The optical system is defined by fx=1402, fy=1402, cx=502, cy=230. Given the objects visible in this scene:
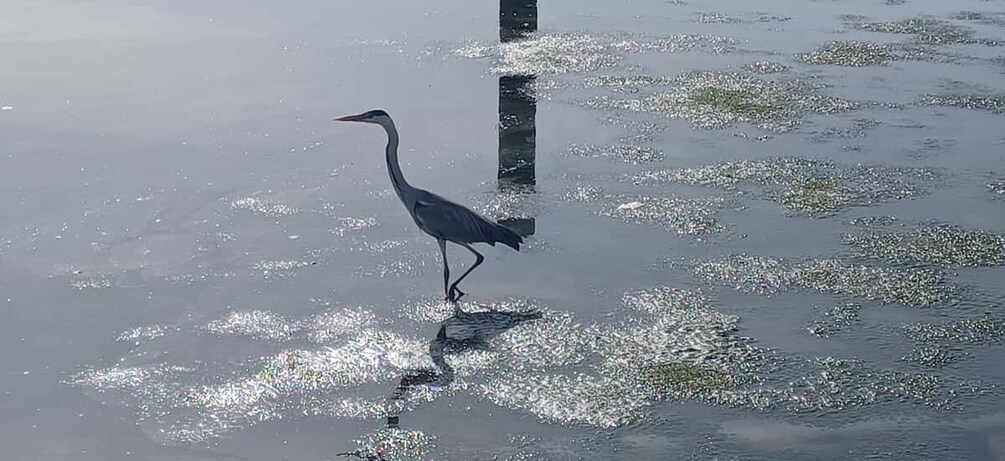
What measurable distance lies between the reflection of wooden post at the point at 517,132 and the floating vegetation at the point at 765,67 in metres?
1.76

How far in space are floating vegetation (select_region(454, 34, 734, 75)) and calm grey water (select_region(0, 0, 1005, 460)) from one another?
0.04 metres

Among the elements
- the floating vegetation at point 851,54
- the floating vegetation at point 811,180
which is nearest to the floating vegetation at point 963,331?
the floating vegetation at point 811,180

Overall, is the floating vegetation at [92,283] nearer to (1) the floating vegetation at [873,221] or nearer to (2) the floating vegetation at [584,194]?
(2) the floating vegetation at [584,194]

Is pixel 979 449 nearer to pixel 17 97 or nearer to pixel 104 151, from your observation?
pixel 104 151

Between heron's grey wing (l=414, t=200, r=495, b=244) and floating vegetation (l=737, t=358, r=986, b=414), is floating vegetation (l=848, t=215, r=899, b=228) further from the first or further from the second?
heron's grey wing (l=414, t=200, r=495, b=244)

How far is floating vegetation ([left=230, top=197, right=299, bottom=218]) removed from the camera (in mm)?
8156

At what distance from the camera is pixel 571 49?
1196 cm

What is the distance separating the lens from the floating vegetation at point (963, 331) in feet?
21.3

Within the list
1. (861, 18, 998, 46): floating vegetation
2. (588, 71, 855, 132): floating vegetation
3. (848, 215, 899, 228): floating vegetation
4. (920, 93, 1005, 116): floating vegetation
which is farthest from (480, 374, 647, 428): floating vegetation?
(861, 18, 998, 46): floating vegetation

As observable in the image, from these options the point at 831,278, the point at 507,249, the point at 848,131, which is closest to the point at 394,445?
the point at 507,249

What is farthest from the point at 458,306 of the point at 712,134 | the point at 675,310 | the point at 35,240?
the point at 712,134

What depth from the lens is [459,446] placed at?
555cm

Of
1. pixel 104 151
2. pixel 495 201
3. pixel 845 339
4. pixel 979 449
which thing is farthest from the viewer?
pixel 104 151

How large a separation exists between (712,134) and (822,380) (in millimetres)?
3711
